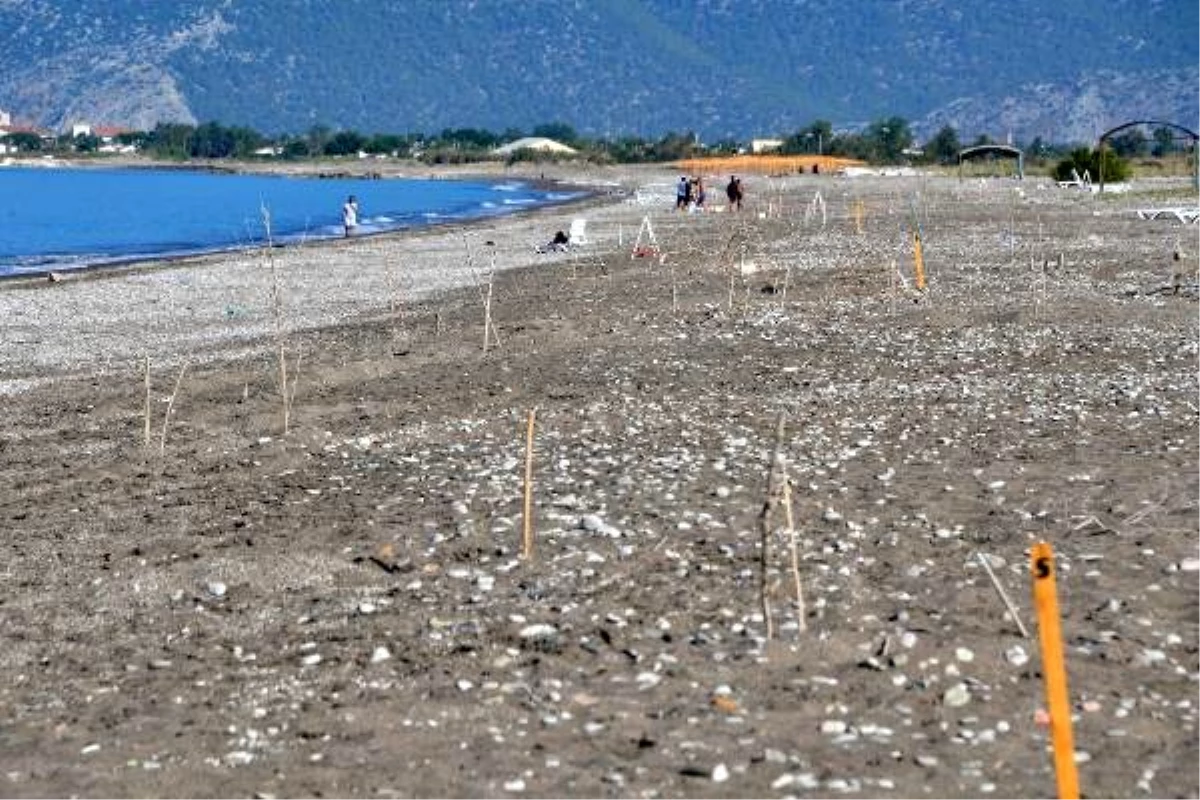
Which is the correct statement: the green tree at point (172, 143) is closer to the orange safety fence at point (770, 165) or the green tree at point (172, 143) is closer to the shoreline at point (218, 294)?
the orange safety fence at point (770, 165)

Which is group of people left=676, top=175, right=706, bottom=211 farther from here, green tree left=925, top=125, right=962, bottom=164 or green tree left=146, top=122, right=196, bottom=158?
green tree left=146, top=122, right=196, bottom=158

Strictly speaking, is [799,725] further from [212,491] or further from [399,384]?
[399,384]

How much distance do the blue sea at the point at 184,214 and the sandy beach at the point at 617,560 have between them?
7293mm

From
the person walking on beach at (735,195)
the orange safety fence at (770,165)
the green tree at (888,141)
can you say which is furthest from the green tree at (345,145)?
the person walking on beach at (735,195)

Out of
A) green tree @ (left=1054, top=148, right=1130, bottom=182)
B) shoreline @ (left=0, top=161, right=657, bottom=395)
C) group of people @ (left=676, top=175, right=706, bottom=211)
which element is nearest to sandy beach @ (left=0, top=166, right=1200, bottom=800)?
shoreline @ (left=0, top=161, right=657, bottom=395)

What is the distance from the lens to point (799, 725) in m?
6.82

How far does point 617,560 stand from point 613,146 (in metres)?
156

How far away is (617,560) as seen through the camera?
9141mm

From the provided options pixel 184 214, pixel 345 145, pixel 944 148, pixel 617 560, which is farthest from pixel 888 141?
pixel 617 560

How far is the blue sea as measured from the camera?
46875 mm

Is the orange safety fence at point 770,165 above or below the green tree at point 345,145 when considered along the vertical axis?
above

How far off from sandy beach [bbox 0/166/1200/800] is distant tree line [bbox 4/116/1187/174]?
213ft

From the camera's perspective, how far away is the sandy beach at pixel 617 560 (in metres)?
6.69

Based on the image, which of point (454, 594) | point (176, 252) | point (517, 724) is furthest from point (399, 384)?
point (176, 252)
